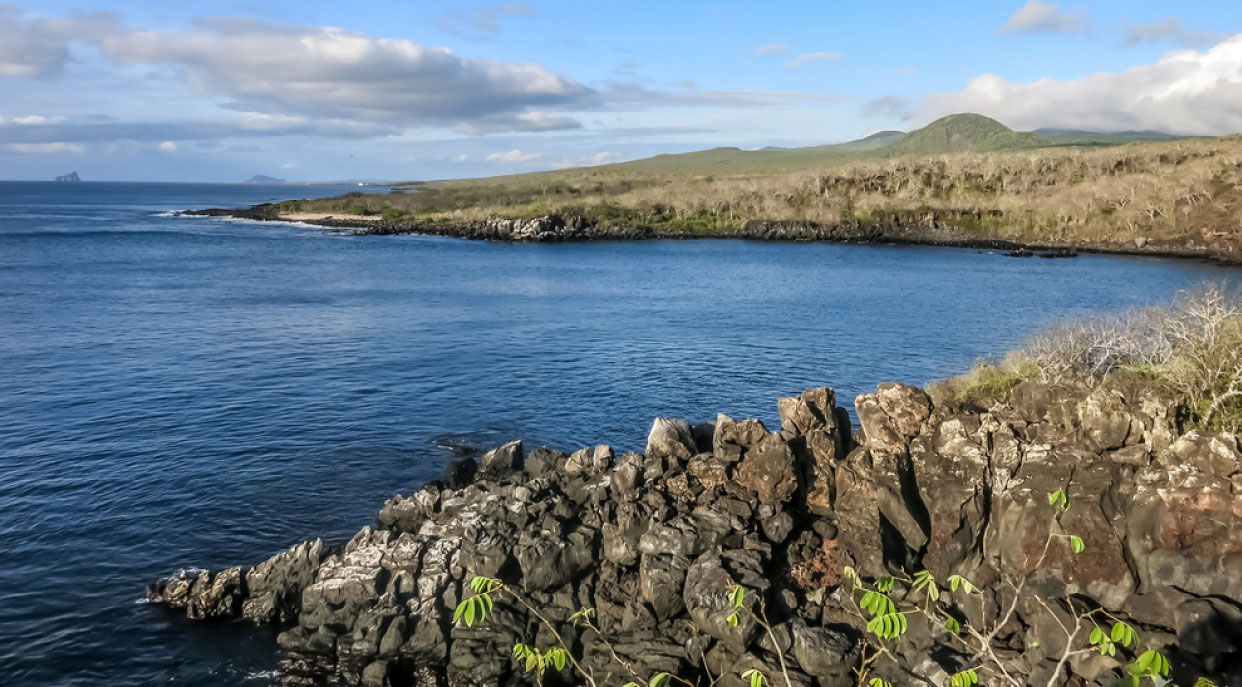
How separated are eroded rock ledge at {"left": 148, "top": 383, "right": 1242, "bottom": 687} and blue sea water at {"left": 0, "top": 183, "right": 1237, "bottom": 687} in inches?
116

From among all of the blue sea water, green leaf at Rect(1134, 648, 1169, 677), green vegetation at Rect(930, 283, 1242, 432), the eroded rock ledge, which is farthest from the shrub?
green leaf at Rect(1134, 648, 1169, 677)

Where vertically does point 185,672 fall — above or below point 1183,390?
below

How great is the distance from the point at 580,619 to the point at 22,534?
1917cm

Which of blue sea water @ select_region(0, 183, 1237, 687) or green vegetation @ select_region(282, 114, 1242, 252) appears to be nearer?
blue sea water @ select_region(0, 183, 1237, 687)

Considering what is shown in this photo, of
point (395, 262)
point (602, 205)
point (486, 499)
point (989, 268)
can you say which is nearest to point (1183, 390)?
point (486, 499)

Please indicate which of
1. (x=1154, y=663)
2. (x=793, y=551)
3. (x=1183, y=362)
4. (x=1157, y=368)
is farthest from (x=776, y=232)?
(x=1154, y=663)

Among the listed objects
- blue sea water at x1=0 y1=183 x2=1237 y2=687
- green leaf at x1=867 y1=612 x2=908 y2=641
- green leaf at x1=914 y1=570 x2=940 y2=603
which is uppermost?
green leaf at x1=867 y1=612 x2=908 y2=641

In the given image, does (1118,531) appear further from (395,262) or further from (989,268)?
(395,262)

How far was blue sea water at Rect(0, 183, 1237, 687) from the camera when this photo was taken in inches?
932

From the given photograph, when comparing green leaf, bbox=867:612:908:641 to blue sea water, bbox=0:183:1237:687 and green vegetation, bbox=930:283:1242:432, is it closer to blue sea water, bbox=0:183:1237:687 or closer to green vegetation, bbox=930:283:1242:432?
blue sea water, bbox=0:183:1237:687

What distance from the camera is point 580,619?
65.9 feet

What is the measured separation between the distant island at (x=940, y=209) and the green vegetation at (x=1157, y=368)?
Answer: 242 ft

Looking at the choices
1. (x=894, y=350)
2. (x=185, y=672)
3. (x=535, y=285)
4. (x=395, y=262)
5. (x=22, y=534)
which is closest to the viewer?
(x=185, y=672)

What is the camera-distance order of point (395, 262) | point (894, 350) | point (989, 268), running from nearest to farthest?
1. point (894, 350)
2. point (989, 268)
3. point (395, 262)
